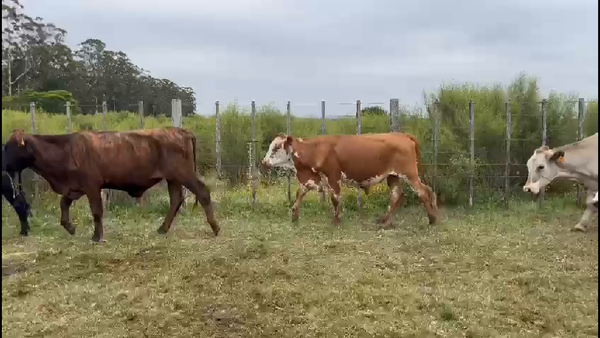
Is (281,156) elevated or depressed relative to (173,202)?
elevated

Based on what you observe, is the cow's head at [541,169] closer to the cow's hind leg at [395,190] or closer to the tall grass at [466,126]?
the tall grass at [466,126]

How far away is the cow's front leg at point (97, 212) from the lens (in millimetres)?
3170

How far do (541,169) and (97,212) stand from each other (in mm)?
2454

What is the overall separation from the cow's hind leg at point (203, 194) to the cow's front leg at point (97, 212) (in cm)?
69

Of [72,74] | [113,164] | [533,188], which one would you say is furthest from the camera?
[113,164]

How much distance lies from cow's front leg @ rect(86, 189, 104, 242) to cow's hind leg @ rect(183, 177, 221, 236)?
69cm

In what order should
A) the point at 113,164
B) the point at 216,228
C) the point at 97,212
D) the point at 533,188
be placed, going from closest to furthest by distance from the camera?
the point at 533,188
the point at 97,212
the point at 113,164
the point at 216,228

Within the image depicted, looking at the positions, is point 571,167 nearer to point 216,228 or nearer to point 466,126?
point 466,126

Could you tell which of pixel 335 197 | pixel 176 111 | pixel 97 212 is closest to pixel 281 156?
pixel 335 197

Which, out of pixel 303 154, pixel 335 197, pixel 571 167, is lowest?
pixel 335 197

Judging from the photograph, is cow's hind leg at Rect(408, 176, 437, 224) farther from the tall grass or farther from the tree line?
the tree line

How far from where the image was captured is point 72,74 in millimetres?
1595

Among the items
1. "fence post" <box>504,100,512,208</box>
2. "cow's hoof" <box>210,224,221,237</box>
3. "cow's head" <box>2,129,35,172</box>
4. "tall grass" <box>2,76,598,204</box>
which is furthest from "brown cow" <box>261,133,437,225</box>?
"cow's head" <box>2,129,35,172</box>

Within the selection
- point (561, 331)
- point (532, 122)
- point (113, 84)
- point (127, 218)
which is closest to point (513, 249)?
point (561, 331)
